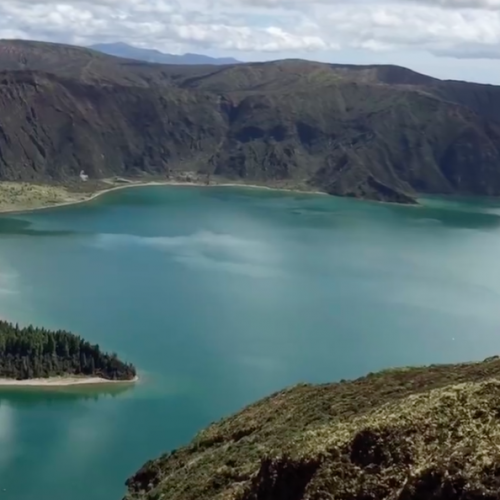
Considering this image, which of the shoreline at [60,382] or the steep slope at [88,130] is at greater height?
the steep slope at [88,130]

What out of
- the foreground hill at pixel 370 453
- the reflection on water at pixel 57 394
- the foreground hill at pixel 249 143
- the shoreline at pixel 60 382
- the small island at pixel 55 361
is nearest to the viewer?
the foreground hill at pixel 370 453

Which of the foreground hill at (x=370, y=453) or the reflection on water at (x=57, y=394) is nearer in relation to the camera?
the foreground hill at (x=370, y=453)

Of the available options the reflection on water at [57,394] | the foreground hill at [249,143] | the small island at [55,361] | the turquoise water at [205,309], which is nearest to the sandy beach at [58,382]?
the small island at [55,361]

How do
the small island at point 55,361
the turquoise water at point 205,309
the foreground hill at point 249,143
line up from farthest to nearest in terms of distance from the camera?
the foreground hill at point 249,143
the small island at point 55,361
the turquoise water at point 205,309

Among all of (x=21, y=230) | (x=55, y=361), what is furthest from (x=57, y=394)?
(x=21, y=230)

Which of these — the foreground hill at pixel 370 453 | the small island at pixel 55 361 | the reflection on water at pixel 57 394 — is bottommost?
the reflection on water at pixel 57 394

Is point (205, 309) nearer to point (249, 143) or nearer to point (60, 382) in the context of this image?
point (60, 382)

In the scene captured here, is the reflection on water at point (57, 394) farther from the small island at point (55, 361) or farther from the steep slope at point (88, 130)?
the steep slope at point (88, 130)

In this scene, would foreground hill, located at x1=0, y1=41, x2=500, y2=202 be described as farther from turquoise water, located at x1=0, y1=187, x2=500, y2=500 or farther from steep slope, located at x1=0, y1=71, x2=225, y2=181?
turquoise water, located at x1=0, y1=187, x2=500, y2=500
